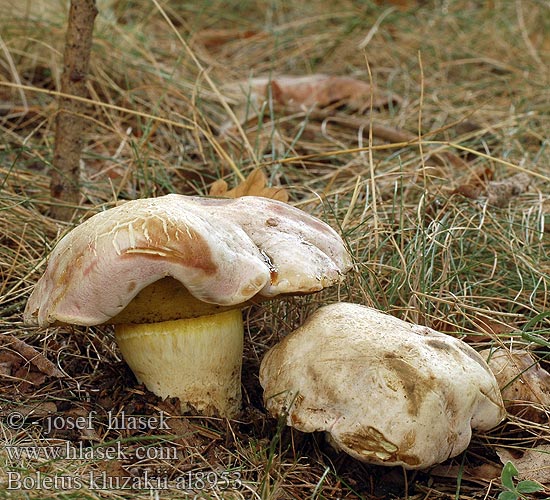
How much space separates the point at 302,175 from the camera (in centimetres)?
364

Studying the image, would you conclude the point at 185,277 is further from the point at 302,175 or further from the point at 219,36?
the point at 219,36

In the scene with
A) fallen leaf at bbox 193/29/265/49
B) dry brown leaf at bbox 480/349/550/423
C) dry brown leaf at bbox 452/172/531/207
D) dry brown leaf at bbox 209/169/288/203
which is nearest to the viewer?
dry brown leaf at bbox 480/349/550/423

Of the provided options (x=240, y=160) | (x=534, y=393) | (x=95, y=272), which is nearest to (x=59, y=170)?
(x=240, y=160)

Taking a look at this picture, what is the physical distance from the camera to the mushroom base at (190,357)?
200 cm

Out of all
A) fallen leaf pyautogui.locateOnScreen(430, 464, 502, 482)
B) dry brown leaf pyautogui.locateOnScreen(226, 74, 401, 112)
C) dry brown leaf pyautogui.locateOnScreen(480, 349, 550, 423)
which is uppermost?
dry brown leaf pyautogui.locateOnScreen(226, 74, 401, 112)

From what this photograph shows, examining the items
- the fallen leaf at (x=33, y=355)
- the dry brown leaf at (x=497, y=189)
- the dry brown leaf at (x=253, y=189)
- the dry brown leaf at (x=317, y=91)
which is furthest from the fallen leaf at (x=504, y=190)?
the fallen leaf at (x=33, y=355)

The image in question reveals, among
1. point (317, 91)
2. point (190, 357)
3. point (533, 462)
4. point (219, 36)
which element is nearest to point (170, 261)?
point (190, 357)

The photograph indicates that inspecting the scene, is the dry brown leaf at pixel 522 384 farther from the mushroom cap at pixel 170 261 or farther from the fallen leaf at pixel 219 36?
the fallen leaf at pixel 219 36

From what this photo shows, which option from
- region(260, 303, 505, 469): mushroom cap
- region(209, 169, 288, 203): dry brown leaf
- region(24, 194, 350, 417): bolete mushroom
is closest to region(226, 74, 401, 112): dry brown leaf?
region(209, 169, 288, 203): dry brown leaf

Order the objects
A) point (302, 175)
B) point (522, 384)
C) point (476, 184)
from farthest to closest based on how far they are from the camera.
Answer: point (302, 175) → point (476, 184) → point (522, 384)

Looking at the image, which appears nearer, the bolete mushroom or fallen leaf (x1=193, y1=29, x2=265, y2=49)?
the bolete mushroom

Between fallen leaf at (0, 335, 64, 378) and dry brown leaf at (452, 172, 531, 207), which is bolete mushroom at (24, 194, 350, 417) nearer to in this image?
fallen leaf at (0, 335, 64, 378)

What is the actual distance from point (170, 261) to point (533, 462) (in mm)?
1127

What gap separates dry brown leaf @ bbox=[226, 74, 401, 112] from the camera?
14.1ft
